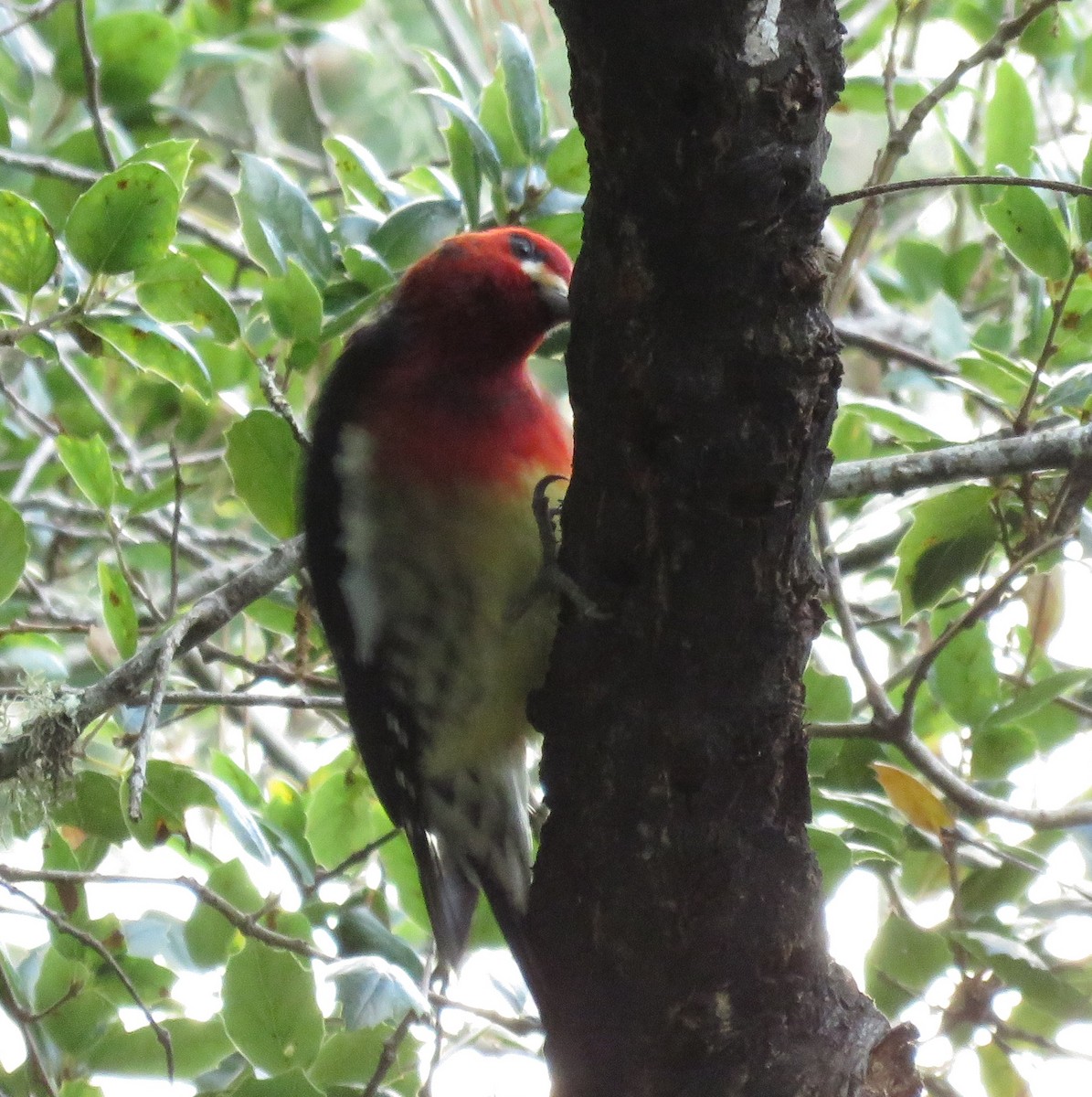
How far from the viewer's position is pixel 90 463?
2.14 metres

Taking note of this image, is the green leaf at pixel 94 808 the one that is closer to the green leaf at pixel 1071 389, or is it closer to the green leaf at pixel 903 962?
the green leaf at pixel 903 962

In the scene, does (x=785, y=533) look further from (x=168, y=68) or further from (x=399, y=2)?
(x=399, y=2)

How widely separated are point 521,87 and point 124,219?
2.22ft

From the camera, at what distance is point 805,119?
126cm

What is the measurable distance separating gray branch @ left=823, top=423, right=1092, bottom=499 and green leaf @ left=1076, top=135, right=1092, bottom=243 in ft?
1.04

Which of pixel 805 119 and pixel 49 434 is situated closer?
pixel 805 119

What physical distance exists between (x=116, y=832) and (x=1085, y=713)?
1.56 metres

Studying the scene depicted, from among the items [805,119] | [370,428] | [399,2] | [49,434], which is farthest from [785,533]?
[399,2]

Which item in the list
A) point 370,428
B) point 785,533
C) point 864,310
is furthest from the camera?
point 864,310

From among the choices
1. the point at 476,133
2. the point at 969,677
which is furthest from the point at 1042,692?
the point at 476,133

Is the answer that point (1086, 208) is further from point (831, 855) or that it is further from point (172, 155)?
point (172, 155)

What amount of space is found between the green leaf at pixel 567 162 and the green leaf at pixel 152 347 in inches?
26.5

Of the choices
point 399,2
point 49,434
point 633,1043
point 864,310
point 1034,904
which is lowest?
point 633,1043

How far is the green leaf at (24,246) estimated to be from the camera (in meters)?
1.91
